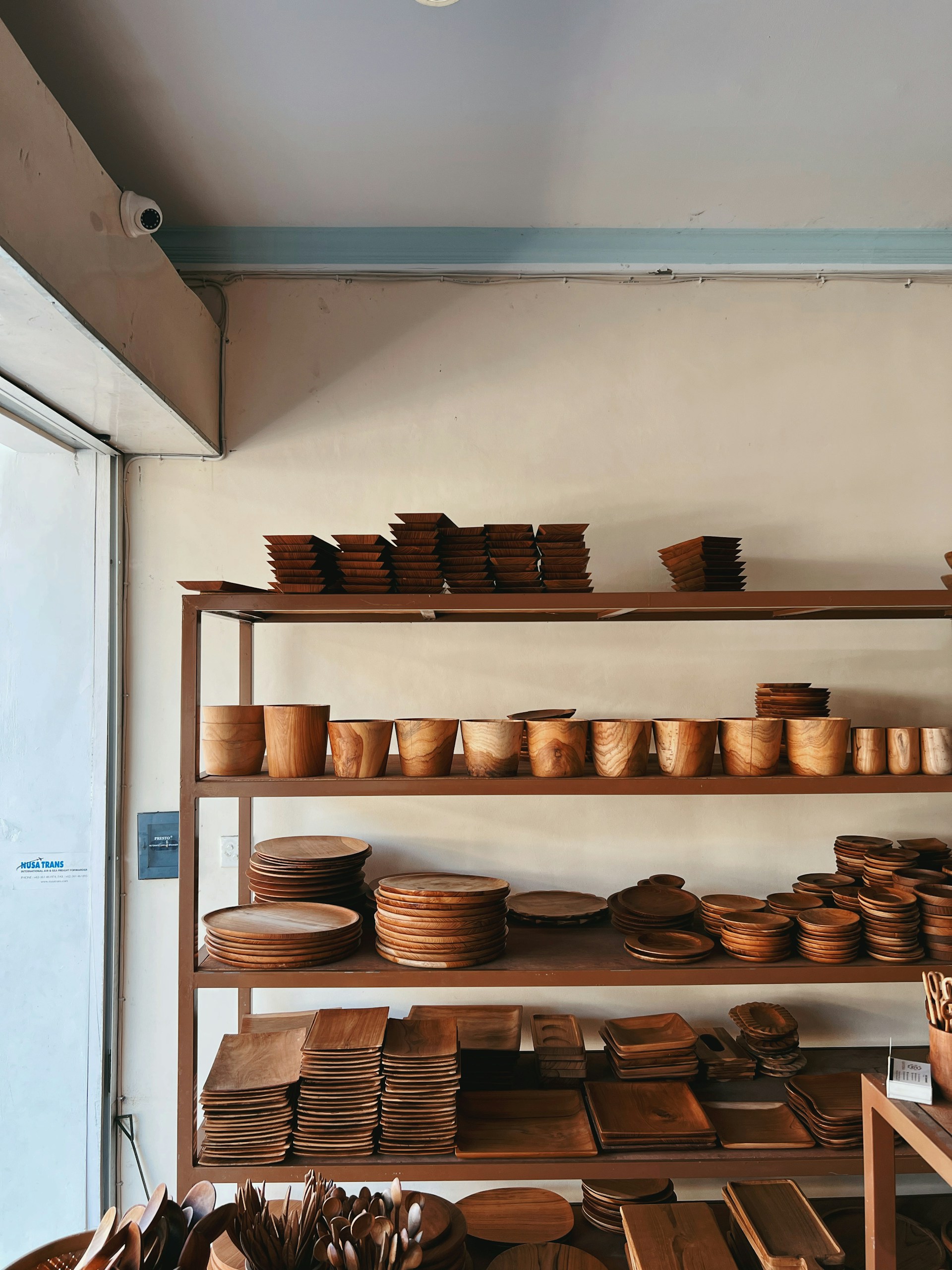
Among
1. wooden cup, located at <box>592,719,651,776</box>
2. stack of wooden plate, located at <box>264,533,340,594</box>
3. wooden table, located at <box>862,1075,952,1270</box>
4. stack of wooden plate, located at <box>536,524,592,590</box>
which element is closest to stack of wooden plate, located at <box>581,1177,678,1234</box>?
wooden table, located at <box>862,1075,952,1270</box>

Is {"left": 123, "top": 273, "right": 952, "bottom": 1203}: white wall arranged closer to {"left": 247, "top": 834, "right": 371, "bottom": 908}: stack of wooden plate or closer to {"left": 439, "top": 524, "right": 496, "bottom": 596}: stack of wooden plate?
{"left": 247, "top": 834, "right": 371, "bottom": 908}: stack of wooden plate

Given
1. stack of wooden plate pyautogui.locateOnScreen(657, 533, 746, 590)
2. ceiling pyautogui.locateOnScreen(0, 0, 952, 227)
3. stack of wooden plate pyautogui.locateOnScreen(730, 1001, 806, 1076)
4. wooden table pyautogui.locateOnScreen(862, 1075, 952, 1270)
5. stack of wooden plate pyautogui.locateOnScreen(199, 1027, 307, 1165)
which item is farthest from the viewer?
stack of wooden plate pyautogui.locateOnScreen(730, 1001, 806, 1076)

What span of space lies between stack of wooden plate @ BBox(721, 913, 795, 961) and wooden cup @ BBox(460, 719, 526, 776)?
0.63m

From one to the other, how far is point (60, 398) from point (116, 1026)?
5.45ft

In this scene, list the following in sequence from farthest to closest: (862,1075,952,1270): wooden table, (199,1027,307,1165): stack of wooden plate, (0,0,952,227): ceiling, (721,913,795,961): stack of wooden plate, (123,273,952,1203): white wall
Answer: (123,273,952,1203): white wall, (721,913,795,961): stack of wooden plate, (199,1027,307,1165): stack of wooden plate, (0,0,952,227): ceiling, (862,1075,952,1270): wooden table

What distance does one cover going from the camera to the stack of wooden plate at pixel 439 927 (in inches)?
73.8

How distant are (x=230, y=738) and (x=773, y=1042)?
1539 mm

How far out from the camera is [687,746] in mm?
1935

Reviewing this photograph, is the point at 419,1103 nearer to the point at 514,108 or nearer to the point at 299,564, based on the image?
the point at 299,564

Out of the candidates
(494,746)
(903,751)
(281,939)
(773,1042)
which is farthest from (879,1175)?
(281,939)

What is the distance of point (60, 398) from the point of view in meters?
2.00

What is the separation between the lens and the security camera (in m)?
1.71

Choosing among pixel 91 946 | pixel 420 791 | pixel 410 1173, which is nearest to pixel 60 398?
pixel 420 791

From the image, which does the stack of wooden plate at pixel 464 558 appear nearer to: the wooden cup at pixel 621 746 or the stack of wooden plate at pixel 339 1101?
the wooden cup at pixel 621 746
